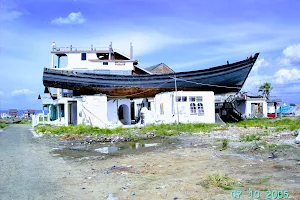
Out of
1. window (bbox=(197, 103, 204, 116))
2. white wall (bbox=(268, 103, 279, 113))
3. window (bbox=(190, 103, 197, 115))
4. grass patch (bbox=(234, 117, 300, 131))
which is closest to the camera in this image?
grass patch (bbox=(234, 117, 300, 131))

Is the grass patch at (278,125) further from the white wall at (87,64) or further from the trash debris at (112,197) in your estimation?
the trash debris at (112,197)

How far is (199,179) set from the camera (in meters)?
5.57

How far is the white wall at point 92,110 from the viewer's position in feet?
71.1

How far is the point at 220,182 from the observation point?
5.12m

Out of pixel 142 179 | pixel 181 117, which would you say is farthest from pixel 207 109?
pixel 142 179

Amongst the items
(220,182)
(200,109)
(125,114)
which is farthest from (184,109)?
(220,182)

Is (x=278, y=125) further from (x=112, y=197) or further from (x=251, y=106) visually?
(x=251, y=106)

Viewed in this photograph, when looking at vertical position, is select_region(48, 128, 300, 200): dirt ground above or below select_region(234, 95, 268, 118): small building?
below

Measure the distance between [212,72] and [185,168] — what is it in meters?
17.2

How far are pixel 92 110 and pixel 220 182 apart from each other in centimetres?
1765

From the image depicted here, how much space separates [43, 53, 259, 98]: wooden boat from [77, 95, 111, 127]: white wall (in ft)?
2.96

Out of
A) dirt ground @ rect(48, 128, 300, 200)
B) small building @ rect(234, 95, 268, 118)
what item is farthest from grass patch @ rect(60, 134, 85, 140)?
small building @ rect(234, 95, 268, 118)

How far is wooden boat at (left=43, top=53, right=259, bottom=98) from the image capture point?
853 inches

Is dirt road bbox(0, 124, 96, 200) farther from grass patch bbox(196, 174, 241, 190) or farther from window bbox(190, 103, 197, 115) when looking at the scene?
window bbox(190, 103, 197, 115)
